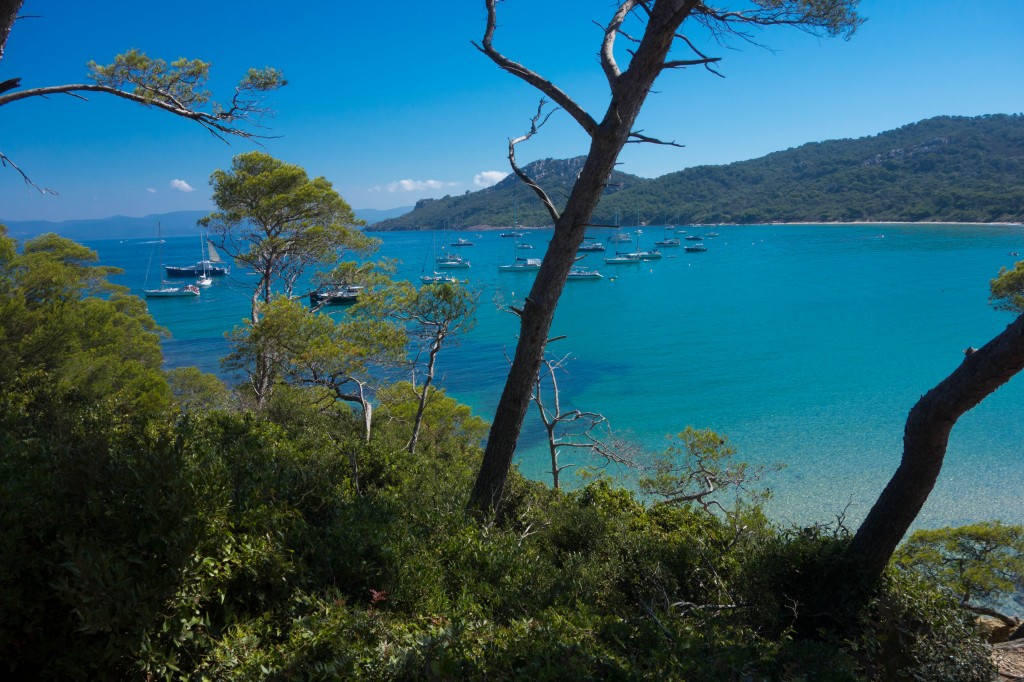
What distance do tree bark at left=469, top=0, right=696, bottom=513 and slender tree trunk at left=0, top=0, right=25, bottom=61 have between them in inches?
133

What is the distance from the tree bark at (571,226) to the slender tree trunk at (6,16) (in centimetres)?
337

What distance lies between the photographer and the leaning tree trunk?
3077mm

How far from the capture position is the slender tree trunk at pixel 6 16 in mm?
3139

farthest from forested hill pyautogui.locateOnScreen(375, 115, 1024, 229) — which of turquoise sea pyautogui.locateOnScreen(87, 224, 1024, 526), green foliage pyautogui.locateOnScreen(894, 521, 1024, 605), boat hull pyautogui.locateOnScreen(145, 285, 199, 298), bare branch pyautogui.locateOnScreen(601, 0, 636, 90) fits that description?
bare branch pyautogui.locateOnScreen(601, 0, 636, 90)

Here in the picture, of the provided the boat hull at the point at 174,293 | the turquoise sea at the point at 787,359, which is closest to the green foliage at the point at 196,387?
the turquoise sea at the point at 787,359

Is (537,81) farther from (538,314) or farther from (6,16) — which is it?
(6,16)

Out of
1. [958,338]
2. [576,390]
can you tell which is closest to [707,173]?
[958,338]

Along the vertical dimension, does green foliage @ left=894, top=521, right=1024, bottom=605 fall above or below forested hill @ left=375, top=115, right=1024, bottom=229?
below

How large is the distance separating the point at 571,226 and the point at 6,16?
3475 millimetres

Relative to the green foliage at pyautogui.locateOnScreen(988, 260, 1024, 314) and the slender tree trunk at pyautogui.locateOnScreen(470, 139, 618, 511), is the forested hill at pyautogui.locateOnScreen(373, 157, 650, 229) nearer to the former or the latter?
the green foliage at pyautogui.locateOnScreen(988, 260, 1024, 314)

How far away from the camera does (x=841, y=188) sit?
11050 cm

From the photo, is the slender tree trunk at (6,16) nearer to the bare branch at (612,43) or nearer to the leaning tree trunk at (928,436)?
the bare branch at (612,43)

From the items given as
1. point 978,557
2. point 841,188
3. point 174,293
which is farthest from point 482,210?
point 978,557

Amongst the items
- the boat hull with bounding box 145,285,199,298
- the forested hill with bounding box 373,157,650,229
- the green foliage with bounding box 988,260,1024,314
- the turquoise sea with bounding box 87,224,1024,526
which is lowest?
the turquoise sea with bounding box 87,224,1024,526
